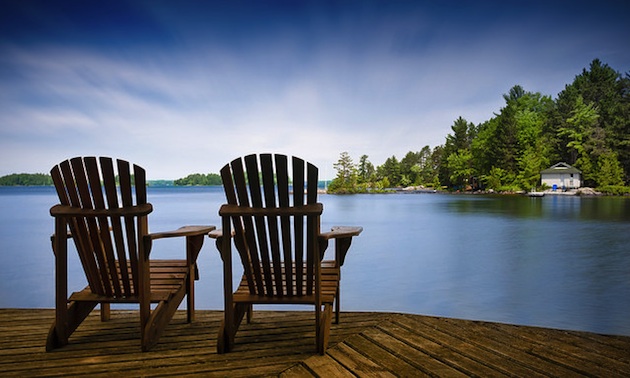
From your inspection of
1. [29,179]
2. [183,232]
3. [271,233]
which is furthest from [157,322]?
[29,179]

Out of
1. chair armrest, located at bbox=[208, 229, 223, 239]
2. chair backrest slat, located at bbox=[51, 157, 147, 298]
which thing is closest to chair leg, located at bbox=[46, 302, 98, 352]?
chair backrest slat, located at bbox=[51, 157, 147, 298]

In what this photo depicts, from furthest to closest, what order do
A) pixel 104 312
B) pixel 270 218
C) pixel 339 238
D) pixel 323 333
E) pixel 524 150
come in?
pixel 524 150 → pixel 104 312 → pixel 339 238 → pixel 270 218 → pixel 323 333

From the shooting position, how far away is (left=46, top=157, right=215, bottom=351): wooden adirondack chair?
A: 2.22 meters

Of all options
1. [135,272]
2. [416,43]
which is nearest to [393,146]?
[416,43]

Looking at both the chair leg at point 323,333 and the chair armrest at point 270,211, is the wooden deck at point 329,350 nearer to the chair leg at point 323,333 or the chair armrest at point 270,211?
the chair leg at point 323,333

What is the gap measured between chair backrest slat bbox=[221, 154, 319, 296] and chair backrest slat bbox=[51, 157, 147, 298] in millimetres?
524

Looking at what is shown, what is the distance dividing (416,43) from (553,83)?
15.9m

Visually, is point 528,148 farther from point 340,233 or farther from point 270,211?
point 270,211

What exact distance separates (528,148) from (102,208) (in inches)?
1197

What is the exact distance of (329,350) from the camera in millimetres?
2215

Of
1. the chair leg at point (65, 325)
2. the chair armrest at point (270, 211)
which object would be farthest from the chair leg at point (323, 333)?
the chair leg at point (65, 325)

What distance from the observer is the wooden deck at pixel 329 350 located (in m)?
1.97

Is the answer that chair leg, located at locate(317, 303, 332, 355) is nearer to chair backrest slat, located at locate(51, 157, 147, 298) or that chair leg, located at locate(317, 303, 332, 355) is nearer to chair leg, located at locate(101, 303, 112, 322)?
chair backrest slat, located at locate(51, 157, 147, 298)

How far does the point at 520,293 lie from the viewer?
7.48m
